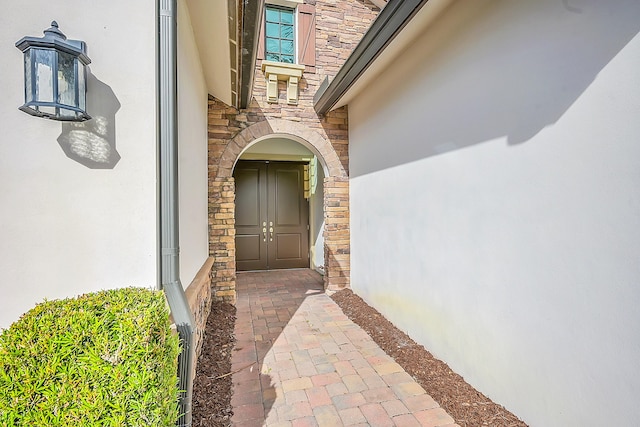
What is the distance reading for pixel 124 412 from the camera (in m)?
1.12

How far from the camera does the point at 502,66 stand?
208 cm

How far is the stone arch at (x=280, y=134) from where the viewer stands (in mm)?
4661

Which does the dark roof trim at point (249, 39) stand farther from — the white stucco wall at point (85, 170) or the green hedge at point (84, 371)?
the green hedge at point (84, 371)

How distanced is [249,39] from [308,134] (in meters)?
2.21

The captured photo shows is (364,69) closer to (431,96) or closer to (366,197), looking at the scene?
(431,96)

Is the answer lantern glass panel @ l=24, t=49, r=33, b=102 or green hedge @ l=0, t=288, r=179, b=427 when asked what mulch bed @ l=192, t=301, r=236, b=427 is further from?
lantern glass panel @ l=24, t=49, r=33, b=102

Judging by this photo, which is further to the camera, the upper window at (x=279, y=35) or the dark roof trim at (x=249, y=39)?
the upper window at (x=279, y=35)

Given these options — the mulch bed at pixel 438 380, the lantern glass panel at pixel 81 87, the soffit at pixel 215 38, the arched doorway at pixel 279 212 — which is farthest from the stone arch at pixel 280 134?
the lantern glass panel at pixel 81 87

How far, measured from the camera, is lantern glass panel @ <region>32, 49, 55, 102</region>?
1.36 meters

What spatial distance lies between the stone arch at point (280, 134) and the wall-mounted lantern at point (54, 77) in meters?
3.17

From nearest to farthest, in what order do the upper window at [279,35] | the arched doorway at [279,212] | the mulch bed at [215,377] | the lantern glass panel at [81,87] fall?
the lantern glass panel at [81,87] → the mulch bed at [215,377] → the upper window at [279,35] → the arched doorway at [279,212]

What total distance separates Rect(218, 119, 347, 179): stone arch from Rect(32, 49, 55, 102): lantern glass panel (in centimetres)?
326

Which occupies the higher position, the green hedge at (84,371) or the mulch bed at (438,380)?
Answer: the green hedge at (84,371)

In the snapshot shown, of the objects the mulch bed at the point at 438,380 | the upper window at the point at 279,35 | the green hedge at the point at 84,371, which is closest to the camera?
the green hedge at the point at 84,371
